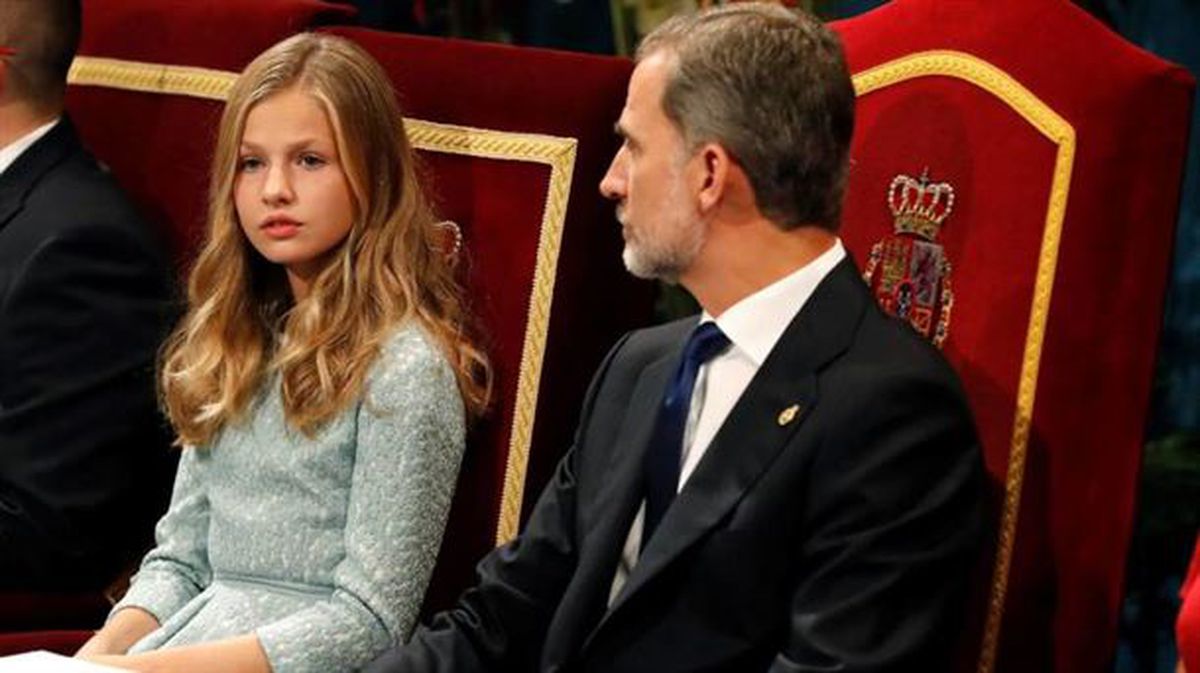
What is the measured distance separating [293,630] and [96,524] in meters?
0.60

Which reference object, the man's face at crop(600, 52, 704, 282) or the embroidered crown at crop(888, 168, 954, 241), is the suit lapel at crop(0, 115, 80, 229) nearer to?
the man's face at crop(600, 52, 704, 282)

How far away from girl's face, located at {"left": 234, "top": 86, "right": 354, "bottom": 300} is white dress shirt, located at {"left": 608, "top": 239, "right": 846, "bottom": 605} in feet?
2.03

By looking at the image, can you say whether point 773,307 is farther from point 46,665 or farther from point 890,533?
point 46,665

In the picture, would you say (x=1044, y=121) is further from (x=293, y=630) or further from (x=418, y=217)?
(x=293, y=630)

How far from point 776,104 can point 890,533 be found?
1.56 feet

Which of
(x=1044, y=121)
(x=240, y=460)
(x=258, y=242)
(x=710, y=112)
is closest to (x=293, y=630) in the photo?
(x=240, y=460)

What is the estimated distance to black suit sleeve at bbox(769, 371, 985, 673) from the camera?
2.35 m

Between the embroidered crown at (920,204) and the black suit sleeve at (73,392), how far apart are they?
1.10 metres

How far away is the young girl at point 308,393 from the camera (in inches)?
114

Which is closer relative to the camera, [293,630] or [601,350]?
[293,630]

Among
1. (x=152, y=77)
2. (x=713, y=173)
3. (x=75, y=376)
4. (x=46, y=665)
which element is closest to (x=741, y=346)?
(x=713, y=173)

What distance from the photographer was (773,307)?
255 centimetres

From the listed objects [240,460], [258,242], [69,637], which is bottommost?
[69,637]

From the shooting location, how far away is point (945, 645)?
7.95 feet
